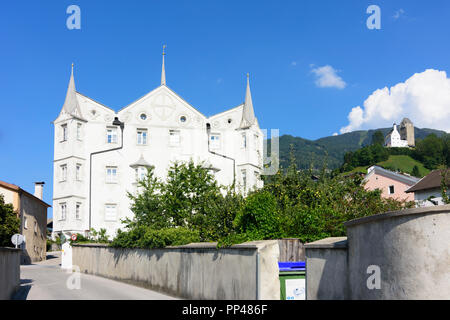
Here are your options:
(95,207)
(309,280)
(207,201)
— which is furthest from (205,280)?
(95,207)

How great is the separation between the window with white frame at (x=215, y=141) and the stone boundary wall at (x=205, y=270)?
24766mm

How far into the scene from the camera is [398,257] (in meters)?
8.84

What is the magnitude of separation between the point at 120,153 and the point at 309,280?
3982 cm

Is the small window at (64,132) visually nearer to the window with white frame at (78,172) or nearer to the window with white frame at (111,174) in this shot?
the window with white frame at (78,172)

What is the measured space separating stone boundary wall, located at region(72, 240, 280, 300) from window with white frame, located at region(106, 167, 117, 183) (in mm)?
21610

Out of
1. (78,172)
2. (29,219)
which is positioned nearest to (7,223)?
(29,219)

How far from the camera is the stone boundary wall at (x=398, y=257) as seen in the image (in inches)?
329

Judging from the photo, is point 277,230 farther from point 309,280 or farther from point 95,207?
point 95,207

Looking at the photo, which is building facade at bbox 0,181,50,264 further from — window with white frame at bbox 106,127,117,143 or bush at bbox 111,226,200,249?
bush at bbox 111,226,200,249

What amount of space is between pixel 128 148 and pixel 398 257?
141 ft

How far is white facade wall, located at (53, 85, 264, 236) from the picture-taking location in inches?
1882

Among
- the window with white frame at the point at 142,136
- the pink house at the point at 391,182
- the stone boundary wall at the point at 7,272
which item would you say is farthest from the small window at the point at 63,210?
the pink house at the point at 391,182

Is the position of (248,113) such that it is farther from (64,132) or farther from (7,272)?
(7,272)

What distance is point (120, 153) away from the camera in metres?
49.8
